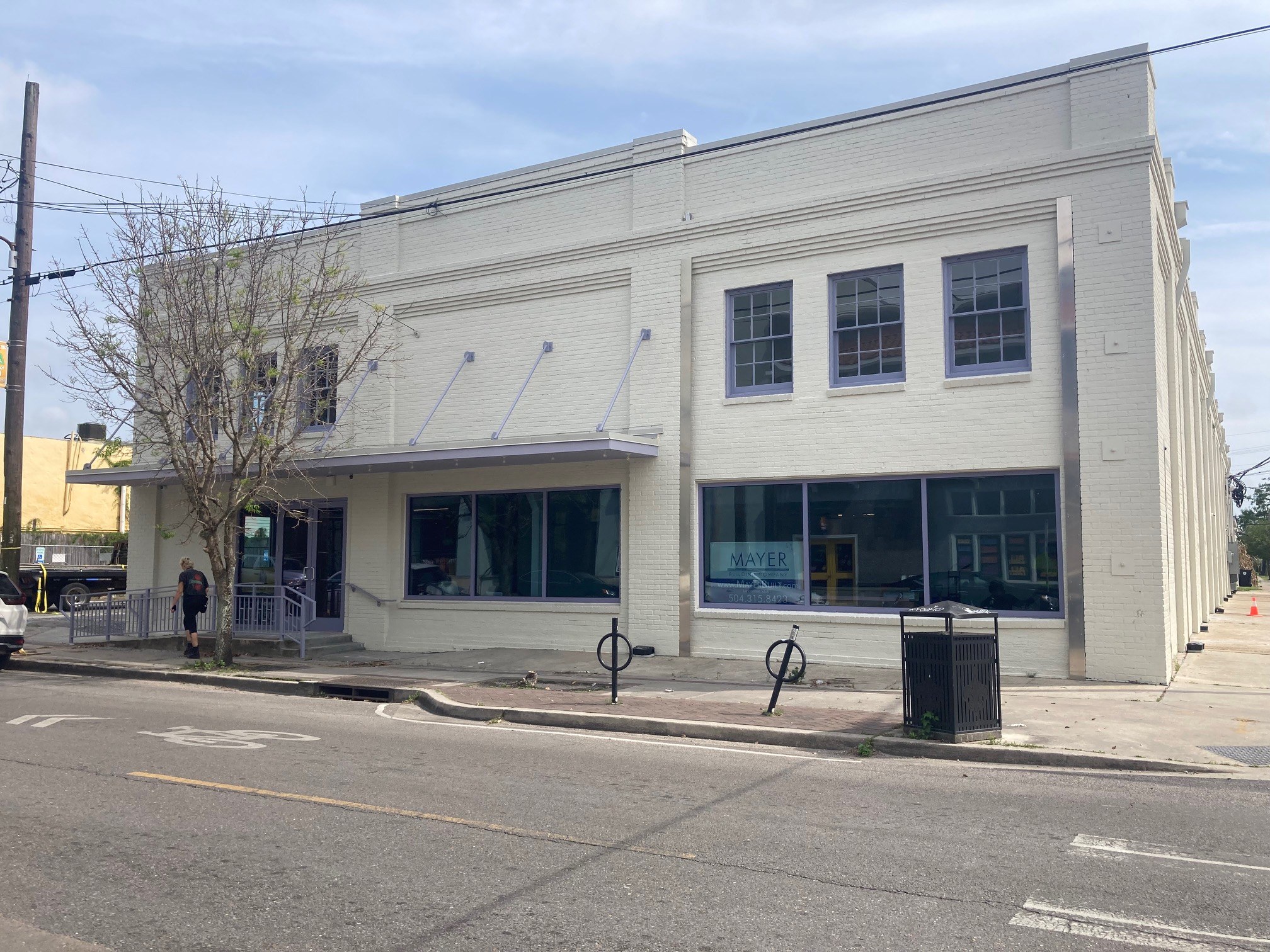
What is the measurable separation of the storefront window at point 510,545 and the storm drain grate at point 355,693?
4560 millimetres

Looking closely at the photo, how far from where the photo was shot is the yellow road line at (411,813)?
20.6ft

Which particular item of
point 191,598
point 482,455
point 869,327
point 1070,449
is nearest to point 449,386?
point 482,455

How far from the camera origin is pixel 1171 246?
57.8ft

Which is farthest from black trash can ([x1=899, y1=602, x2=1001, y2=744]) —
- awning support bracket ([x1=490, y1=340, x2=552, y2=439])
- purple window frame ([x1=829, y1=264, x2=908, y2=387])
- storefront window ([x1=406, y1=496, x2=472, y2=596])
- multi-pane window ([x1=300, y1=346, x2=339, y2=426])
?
multi-pane window ([x1=300, y1=346, x2=339, y2=426])

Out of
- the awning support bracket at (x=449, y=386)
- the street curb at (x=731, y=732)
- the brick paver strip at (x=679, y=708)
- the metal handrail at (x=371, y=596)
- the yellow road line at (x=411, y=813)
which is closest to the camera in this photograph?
the yellow road line at (x=411, y=813)

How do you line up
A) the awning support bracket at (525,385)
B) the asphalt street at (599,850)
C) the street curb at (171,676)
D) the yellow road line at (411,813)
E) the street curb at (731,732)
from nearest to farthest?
the asphalt street at (599,850) < the yellow road line at (411,813) < the street curb at (731,732) < the street curb at (171,676) < the awning support bracket at (525,385)

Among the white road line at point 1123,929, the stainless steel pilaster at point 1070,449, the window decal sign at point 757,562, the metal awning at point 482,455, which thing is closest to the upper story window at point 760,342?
the metal awning at point 482,455

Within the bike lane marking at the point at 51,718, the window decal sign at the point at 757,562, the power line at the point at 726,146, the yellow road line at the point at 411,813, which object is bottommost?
the yellow road line at the point at 411,813

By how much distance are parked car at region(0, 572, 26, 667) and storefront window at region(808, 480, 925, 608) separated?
1242 cm

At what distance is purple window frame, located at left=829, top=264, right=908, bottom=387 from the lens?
15.5 meters

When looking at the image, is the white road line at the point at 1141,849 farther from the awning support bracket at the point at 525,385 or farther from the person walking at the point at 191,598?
the person walking at the point at 191,598

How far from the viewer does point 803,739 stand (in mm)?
10250

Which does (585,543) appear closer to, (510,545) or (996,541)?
(510,545)

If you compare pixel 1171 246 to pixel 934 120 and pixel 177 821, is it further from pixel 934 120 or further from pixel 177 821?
pixel 177 821
